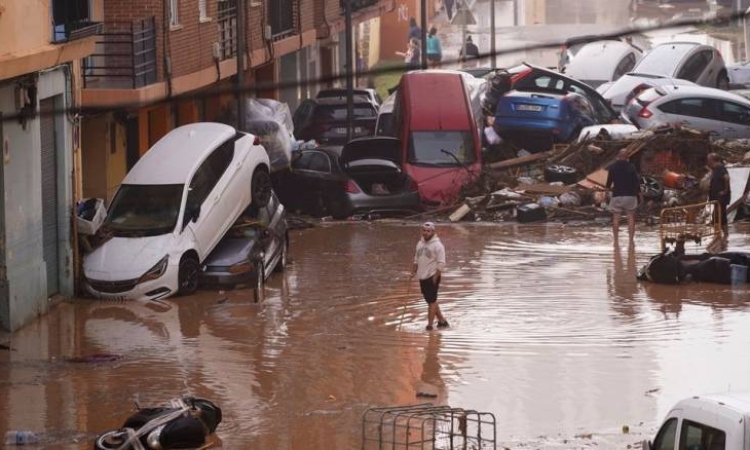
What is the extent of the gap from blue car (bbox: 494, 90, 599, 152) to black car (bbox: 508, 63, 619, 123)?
1.17m

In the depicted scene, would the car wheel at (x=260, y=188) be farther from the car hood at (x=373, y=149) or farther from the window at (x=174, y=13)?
the window at (x=174, y=13)

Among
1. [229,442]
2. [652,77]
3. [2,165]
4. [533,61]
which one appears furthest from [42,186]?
[533,61]

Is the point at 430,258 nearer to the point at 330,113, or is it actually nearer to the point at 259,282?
the point at 259,282

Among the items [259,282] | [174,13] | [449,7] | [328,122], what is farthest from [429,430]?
[449,7]

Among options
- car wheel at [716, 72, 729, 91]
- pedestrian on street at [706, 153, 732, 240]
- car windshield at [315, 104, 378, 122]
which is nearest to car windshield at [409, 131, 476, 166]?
pedestrian on street at [706, 153, 732, 240]

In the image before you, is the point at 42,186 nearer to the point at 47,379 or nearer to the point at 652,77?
the point at 47,379

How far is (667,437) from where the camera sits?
38.5 ft

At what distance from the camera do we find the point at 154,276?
2264 centimetres

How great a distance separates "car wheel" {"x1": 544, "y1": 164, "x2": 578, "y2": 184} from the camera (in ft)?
103

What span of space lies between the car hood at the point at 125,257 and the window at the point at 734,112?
54.5ft

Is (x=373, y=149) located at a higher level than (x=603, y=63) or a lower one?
lower

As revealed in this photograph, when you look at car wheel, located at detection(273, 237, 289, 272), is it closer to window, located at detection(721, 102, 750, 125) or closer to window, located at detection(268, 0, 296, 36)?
window, located at detection(268, 0, 296, 36)

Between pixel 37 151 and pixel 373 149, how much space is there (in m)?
11.0

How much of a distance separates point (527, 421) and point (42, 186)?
9186 millimetres
